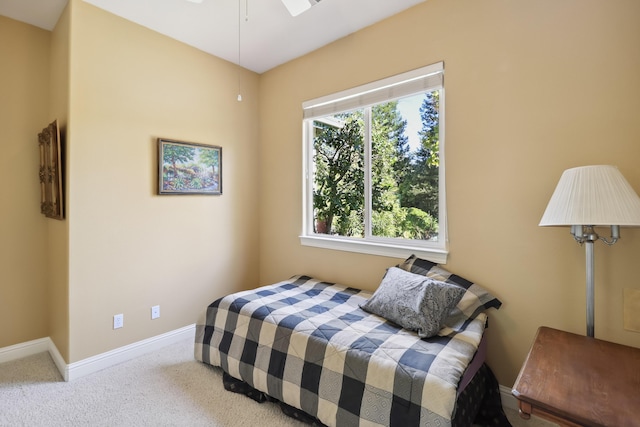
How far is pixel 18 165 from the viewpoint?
8.20 ft

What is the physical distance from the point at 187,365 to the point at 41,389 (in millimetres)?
919

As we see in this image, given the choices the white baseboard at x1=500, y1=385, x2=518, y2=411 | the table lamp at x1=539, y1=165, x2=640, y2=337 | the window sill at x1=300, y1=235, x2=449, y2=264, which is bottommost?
the white baseboard at x1=500, y1=385, x2=518, y2=411

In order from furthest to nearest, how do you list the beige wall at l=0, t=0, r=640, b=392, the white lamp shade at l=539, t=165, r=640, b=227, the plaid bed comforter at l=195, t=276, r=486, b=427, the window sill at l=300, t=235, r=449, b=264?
the window sill at l=300, t=235, r=449, b=264 → the beige wall at l=0, t=0, r=640, b=392 → the plaid bed comforter at l=195, t=276, r=486, b=427 → the white lamp shade at l=539, t=165, r=640, b=227

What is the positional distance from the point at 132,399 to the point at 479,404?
7.03ft

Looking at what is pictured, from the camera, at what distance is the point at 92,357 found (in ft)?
7.54

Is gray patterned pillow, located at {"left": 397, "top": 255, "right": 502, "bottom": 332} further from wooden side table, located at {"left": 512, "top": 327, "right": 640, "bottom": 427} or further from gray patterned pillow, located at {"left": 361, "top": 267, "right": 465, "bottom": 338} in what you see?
wooden side table, located at {"left": 512, "top": 327, "right": 640, "bottom": 427}

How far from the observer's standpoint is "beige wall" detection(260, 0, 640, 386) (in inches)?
63.0

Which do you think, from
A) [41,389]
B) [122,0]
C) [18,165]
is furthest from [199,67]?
[41,389]

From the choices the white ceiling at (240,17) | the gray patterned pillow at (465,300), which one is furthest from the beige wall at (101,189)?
the gray patterned pillow at (465,300)

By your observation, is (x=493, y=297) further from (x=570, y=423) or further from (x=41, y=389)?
(x=41, y=389)

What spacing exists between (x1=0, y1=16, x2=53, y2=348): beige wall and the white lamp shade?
3.71 m

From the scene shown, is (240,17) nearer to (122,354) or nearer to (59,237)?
(59,237)

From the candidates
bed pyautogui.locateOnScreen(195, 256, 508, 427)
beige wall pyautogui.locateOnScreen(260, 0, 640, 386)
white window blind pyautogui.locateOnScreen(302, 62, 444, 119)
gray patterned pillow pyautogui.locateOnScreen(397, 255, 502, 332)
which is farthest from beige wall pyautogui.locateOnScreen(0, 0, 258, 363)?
gray patterned pillow pyautogui.locateOnScreen(397, 255, 502, 332)

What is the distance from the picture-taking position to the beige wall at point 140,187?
7.35 feet
